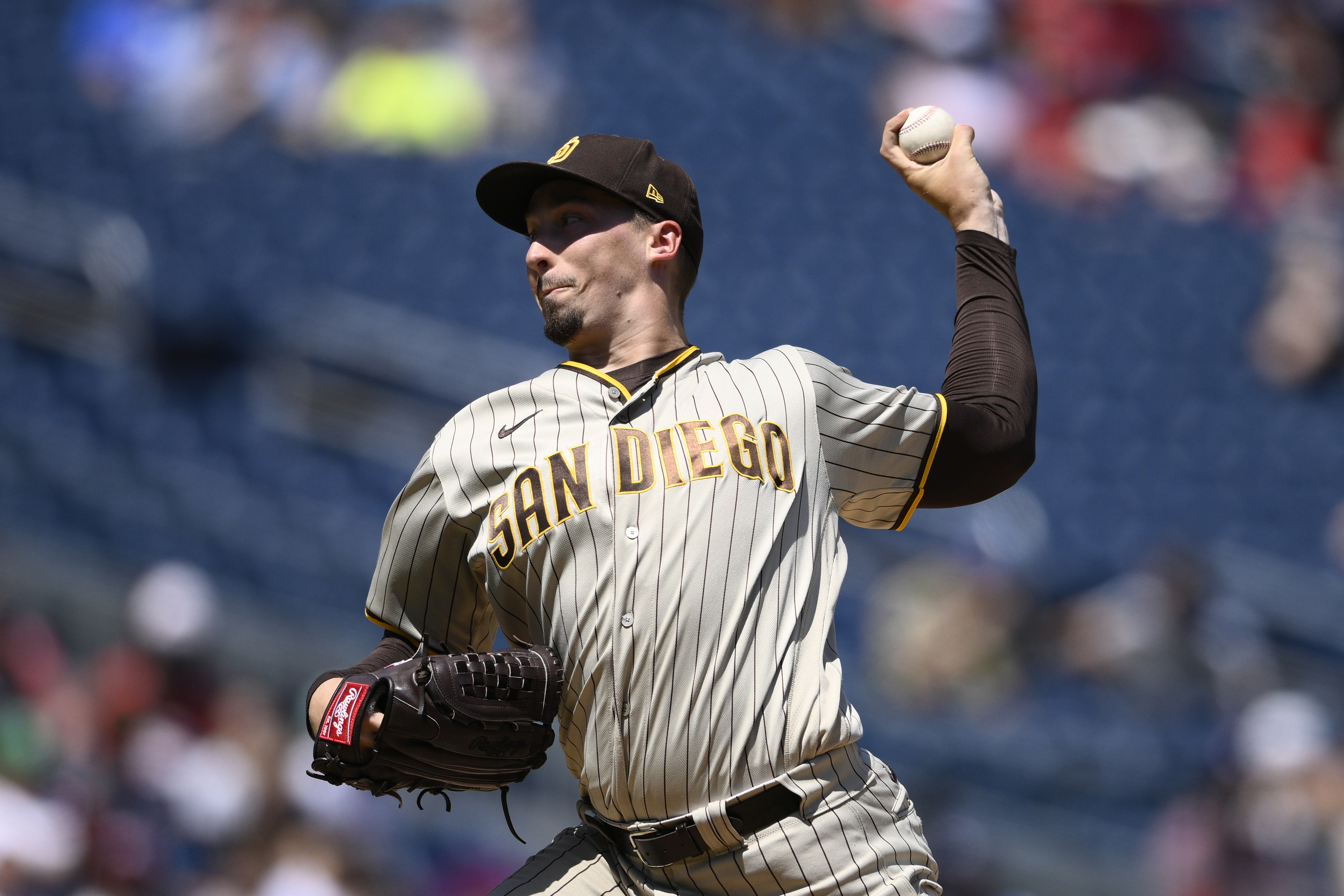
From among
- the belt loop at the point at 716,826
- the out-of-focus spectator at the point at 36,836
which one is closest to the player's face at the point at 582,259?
the belt loop at the point at 716,826

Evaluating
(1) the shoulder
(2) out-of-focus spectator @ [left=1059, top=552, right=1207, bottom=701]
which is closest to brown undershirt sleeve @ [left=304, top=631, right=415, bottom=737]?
(1) the shoulder

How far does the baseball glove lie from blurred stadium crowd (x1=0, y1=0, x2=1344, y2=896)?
3.62m

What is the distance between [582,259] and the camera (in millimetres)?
1892

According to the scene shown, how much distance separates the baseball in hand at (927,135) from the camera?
6.59ft

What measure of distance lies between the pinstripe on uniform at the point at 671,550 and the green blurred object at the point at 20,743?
165 inches

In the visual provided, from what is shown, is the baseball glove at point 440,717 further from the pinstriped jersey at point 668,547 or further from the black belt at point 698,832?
the black belt at point 698,832

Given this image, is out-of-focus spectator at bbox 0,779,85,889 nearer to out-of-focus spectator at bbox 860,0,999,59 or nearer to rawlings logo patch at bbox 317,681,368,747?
rawlings logo patch at bbox 317,681,368,747

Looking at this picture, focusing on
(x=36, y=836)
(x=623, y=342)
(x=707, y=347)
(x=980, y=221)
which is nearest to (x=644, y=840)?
(x=623, y=342)

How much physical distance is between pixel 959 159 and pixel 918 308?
4981 mm

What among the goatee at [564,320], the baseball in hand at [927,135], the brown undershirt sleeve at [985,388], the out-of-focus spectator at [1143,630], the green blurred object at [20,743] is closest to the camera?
the brown undershirt sleeve at [985,388]

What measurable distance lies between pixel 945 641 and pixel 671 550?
13.9 feet

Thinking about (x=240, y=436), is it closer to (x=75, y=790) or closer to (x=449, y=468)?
(x=75, y=790)

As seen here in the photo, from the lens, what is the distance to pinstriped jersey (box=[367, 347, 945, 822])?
1.57m

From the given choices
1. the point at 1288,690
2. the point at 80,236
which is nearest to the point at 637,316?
the point at 1288,690
